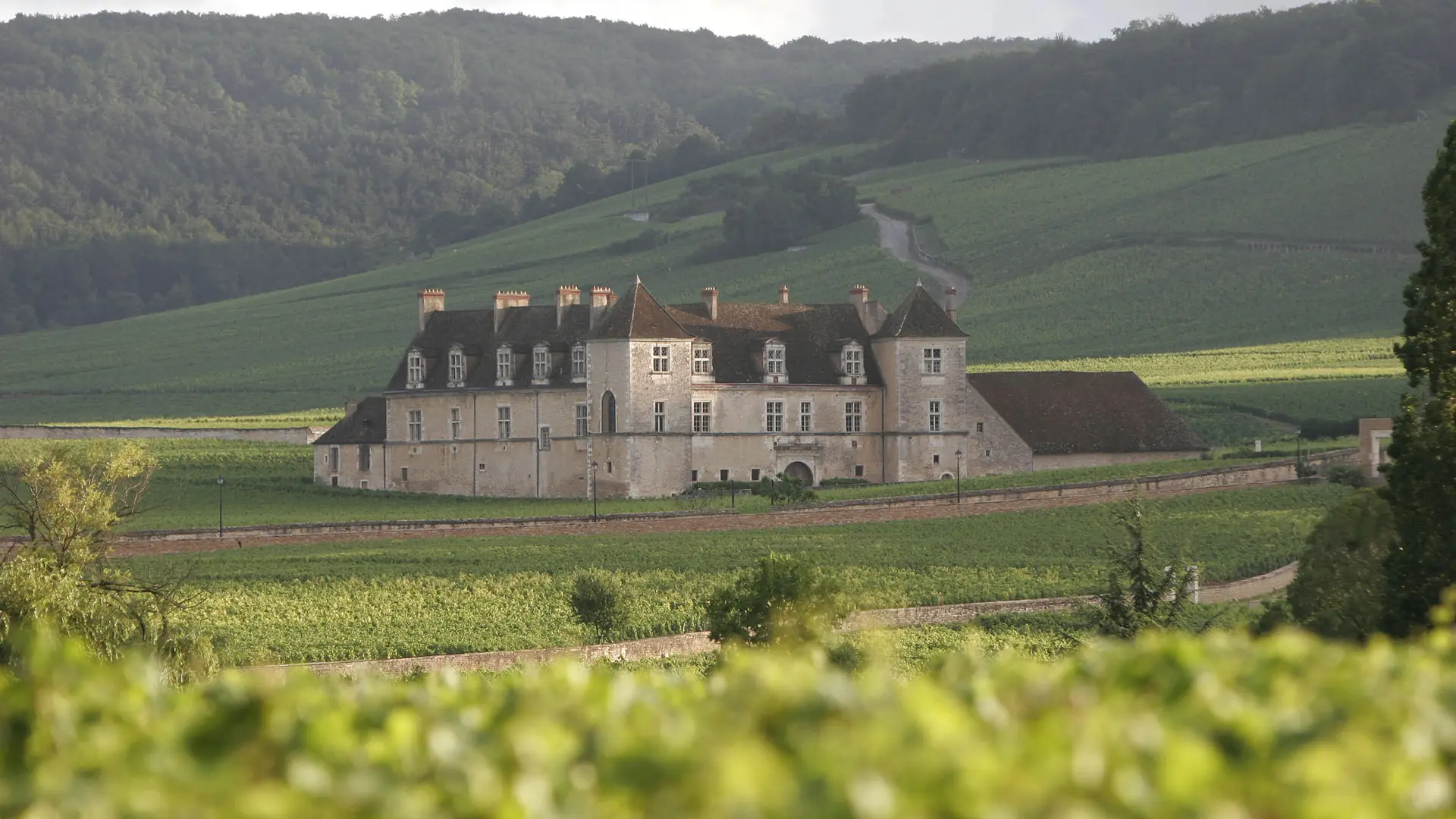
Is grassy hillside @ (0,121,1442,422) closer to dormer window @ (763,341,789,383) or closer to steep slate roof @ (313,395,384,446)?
steep slate roof @ (313,395,384,446)

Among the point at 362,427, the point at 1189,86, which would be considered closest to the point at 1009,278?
the point at 1189,86

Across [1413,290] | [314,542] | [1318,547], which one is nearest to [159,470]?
[314,542]

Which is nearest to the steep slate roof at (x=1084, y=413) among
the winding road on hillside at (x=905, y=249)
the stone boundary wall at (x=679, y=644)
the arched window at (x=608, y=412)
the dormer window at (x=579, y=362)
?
the arched window at (x=608, y=412)

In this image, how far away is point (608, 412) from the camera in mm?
76625

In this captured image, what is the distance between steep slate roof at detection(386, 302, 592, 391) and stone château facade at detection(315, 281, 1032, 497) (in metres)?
0.09

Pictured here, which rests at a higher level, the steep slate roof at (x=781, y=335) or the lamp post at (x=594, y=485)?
the steep slate roof at (x=781, y=335)

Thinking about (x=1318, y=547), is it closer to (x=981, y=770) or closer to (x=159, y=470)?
(x=981, y=770)

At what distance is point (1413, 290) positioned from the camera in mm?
31031

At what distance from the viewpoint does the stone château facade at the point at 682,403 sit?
76.4 m

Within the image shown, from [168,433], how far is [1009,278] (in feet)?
199

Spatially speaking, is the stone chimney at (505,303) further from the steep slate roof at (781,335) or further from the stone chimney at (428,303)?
the steep slate roof at (781,335)

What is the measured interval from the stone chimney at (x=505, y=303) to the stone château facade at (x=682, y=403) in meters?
0.18

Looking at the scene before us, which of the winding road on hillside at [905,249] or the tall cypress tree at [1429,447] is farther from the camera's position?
the winding road on hillside at [905,249]

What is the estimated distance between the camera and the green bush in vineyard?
29.1ft
